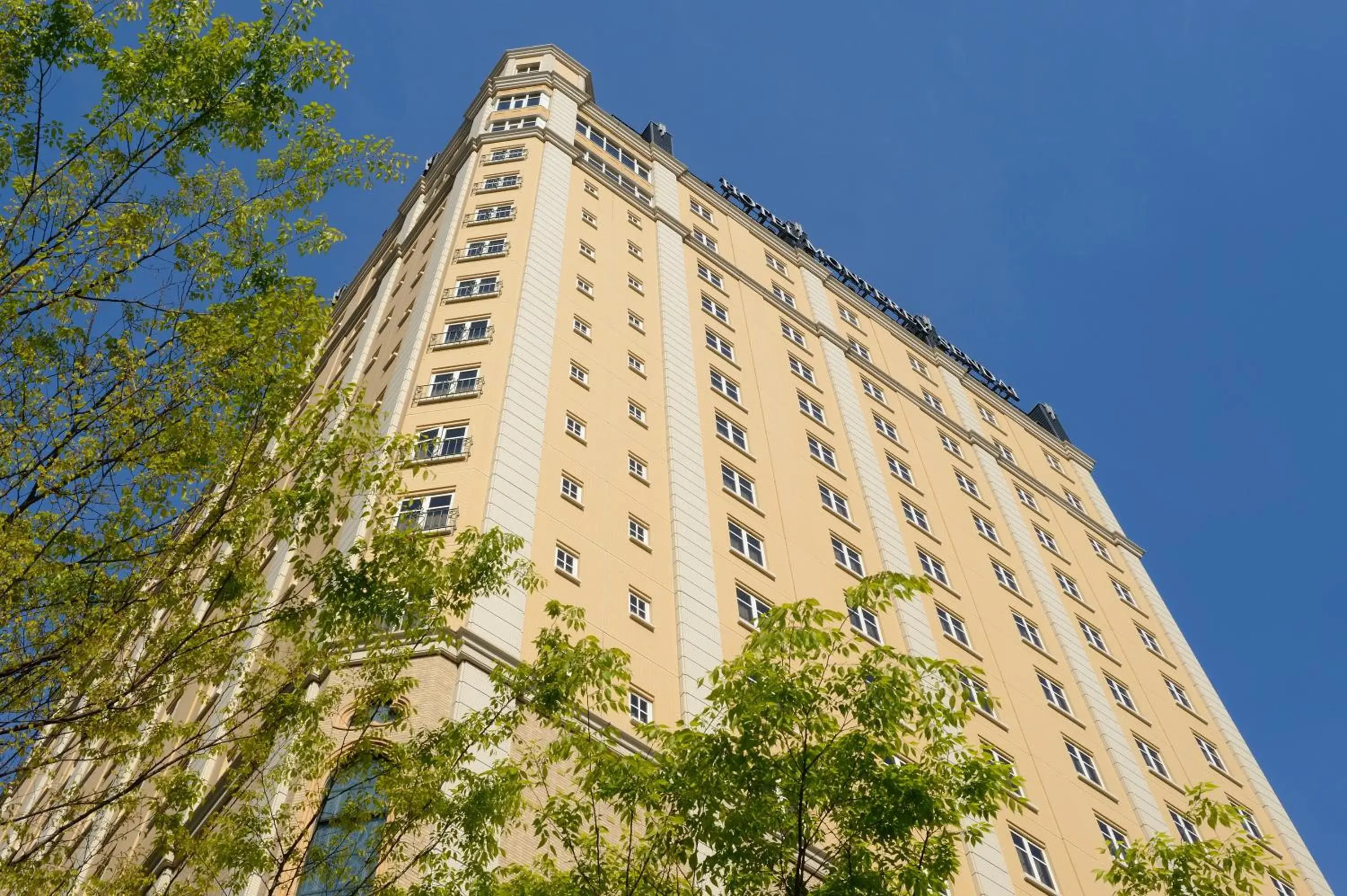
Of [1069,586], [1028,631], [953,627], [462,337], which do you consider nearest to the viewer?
[462,337]

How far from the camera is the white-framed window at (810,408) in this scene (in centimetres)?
Answer: 4634

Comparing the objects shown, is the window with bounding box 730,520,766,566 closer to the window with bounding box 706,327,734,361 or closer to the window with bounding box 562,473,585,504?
the window with bounding box 562,473,585,504

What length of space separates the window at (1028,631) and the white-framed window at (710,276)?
60.4 feet

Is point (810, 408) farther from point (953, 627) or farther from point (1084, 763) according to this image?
point (1084, 763)

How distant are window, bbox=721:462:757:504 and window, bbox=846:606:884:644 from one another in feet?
14.9

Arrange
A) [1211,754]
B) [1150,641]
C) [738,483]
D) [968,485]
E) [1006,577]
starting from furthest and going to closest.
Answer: [968,485]
[1150,641]
[1006,577]
[1211,754]
[738,483]

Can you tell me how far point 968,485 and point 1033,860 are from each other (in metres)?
23.5

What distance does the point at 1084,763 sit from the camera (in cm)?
3681

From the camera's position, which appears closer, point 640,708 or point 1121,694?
point 640,708

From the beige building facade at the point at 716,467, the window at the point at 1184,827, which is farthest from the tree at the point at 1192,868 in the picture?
the window at the point at 1184,827

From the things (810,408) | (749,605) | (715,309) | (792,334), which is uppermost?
(792,334)

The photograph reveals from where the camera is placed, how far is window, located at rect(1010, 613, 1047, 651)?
41.8 meters

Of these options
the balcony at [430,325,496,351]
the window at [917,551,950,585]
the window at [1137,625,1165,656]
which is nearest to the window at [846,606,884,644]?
the window at [917,551,950,585]

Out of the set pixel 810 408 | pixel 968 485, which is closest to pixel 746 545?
pixel 810 408
